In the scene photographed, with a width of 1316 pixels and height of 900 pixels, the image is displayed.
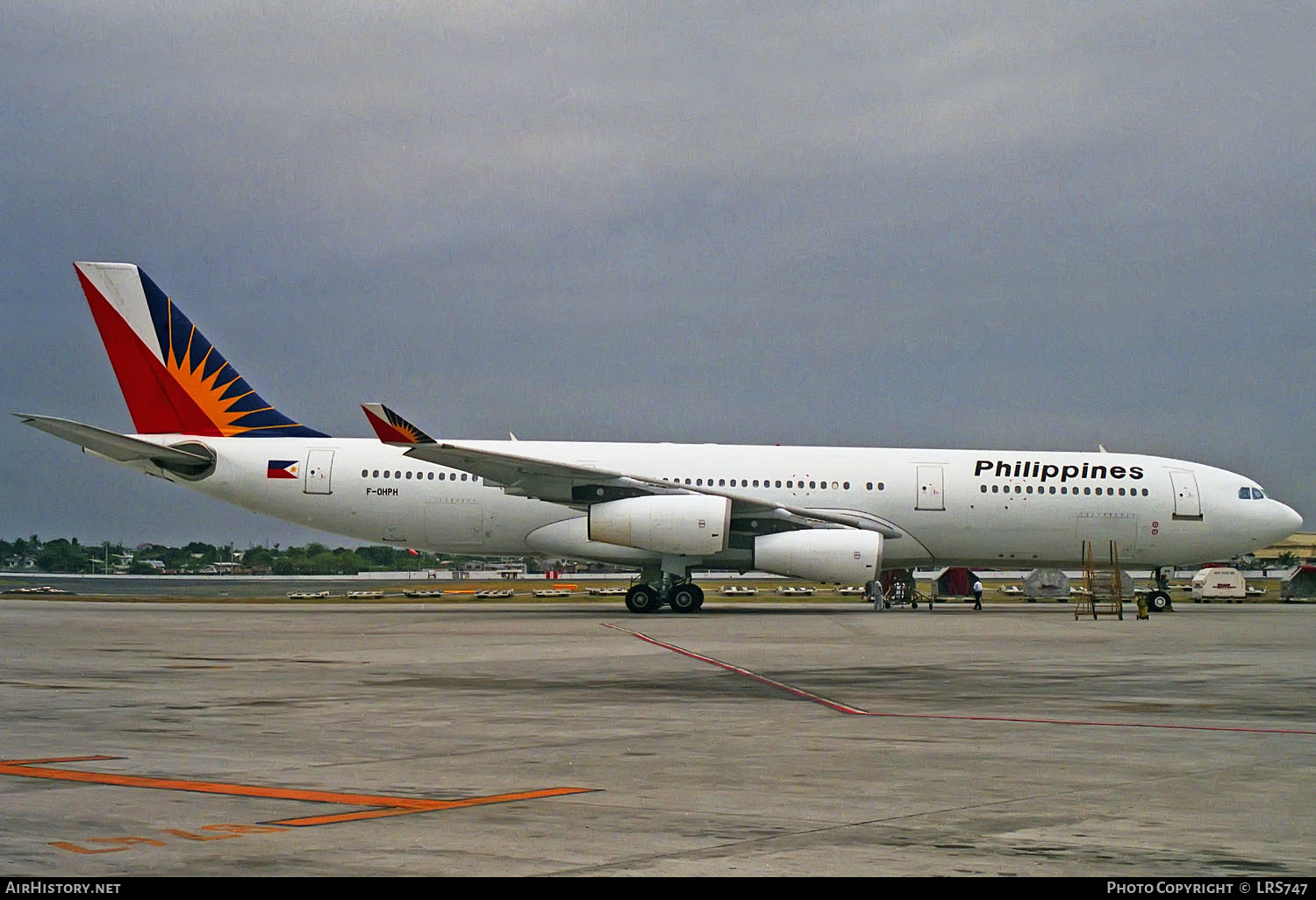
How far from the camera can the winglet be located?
27.1 meters

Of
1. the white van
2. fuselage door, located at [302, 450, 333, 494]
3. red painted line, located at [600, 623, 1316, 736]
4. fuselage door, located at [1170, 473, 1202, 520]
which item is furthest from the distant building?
red painted line, located at [600, 623, 1316, 736]

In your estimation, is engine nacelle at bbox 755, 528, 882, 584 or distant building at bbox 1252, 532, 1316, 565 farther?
distant building at bbox 1252, 532, 1316, 565

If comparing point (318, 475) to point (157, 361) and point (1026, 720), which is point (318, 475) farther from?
point (1026, 720)

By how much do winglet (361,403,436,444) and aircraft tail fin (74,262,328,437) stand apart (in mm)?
4925

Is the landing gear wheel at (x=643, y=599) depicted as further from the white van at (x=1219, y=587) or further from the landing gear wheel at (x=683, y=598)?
the white van at (x=1219, y=587)

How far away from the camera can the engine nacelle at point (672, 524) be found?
28.9m

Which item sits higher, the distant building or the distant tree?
the distant building

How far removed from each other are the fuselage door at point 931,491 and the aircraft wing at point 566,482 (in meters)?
0.90

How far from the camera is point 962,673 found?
15.1 metres

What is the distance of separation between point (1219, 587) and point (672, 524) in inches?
1022

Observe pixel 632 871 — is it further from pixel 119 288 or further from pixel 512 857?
pixel 119 288

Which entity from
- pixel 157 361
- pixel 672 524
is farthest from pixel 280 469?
pixel 672 524

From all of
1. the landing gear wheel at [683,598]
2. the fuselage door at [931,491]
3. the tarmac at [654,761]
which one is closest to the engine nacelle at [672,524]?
the landing gear wheel at [683,598]

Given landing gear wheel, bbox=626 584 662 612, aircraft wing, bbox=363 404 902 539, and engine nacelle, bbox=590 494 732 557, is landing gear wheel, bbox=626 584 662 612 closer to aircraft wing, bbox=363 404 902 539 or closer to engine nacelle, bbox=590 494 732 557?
engine nacelle, bbox=590 494 732 557
